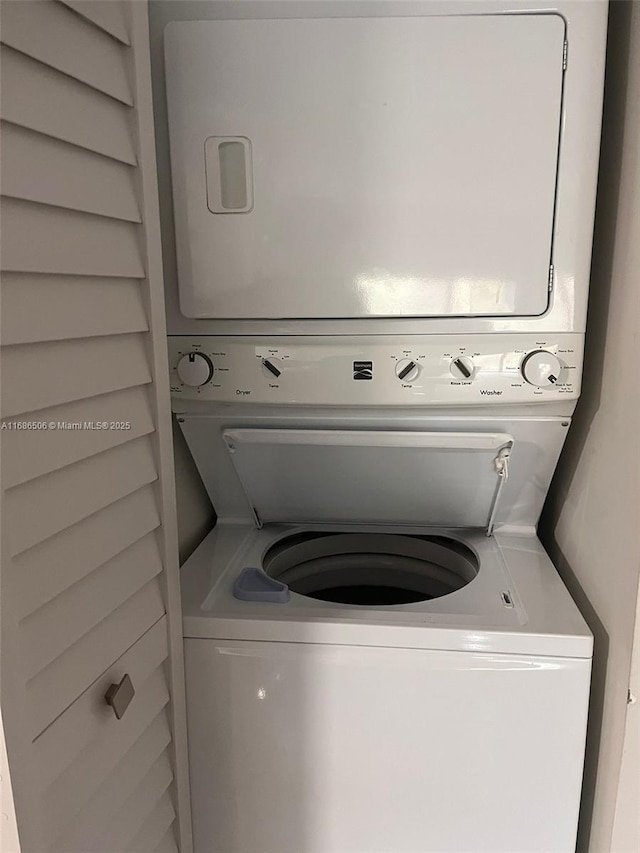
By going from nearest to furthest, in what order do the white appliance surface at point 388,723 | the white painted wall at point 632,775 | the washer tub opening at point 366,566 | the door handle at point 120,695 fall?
the door handle at point 120,695
the white painted wall at point 632,775
the white appliance surface at point 388,723
the washer tub opening at point 366,566

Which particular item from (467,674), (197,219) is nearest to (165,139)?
(197,219)

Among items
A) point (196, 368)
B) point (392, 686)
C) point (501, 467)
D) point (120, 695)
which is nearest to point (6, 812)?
point (120, 695)

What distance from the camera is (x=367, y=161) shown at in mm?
1186

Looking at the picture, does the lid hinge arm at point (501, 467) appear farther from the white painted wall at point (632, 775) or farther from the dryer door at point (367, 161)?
the white painted wall at point (632, 775)

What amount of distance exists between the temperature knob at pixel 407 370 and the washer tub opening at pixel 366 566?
18.5 inches

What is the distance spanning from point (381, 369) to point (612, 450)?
0.43 meters

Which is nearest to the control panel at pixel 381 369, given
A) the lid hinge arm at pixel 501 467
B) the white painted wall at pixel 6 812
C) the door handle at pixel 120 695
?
the lid hinge arm at pixel 501 467

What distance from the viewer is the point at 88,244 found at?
83 centimetres

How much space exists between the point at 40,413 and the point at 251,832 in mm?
930

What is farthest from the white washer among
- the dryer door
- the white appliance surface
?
the dryer door

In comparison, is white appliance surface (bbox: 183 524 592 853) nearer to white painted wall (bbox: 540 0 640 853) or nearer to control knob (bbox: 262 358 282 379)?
white painted wall (bbox: 540 0 640 853)

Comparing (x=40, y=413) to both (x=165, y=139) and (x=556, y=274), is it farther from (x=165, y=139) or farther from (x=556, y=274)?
(x=556, y=274)

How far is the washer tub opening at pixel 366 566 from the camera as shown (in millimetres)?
Result: 1562

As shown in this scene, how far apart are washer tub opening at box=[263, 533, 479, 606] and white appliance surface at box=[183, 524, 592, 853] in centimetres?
31
